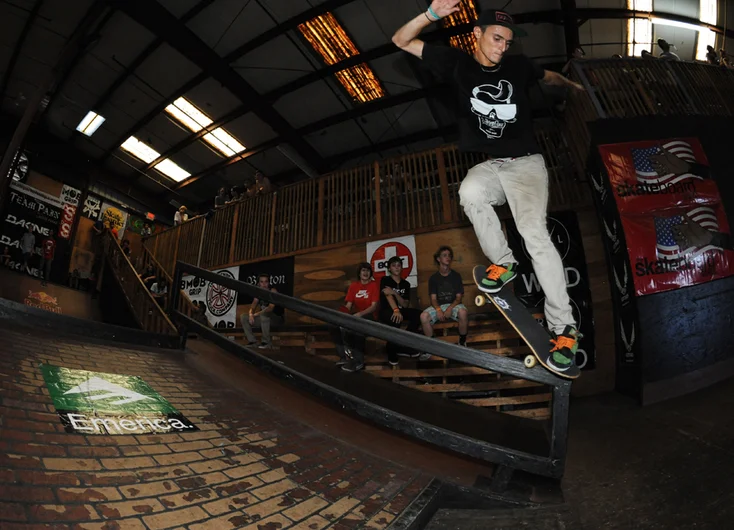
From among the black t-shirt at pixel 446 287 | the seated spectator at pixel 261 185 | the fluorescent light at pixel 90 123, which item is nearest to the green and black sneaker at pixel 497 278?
the black t-shirt at pixel 446 287

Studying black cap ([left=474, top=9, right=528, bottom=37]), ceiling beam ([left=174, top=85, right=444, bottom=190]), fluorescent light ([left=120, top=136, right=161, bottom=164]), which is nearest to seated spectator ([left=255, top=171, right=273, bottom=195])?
ceiling beam ([left=174, top=85, right=444, bottom=190])

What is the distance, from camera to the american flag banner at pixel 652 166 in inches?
160

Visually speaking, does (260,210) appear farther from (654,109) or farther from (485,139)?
(654,109)

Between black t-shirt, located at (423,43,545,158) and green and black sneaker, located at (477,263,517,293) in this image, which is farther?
black t-shirt, located at (423,43,545,158)

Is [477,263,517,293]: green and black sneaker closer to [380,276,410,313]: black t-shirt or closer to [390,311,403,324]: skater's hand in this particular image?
[390,311,403,324]: skater's hand

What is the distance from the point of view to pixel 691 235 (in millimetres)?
3824

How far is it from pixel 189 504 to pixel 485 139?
2.59 meters

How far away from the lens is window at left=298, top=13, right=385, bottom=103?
24.2 feet

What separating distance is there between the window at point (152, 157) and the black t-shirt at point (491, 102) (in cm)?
1255

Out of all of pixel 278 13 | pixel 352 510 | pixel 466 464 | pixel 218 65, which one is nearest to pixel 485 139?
pixel 466 464

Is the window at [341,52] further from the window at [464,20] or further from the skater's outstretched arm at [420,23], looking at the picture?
the skater's outstretched arm at [420,23]

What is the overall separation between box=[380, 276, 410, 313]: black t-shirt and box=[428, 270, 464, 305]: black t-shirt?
62 centimetres

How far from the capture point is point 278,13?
23.4 feet

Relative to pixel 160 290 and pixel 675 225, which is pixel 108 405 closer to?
pixel 675 225
